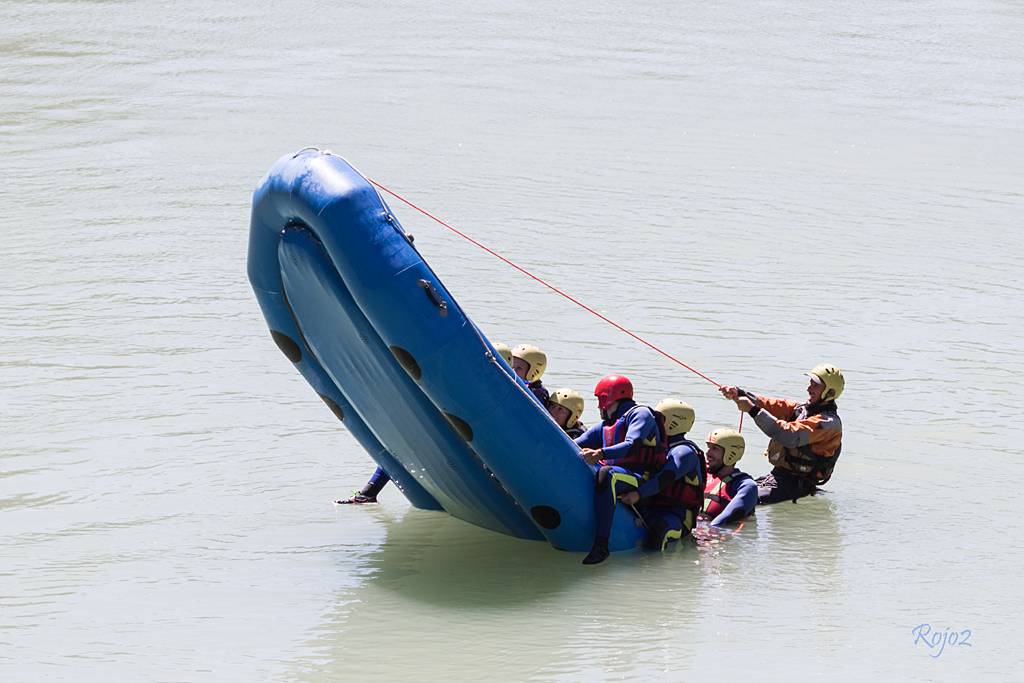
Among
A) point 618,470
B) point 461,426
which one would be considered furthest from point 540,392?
Answer: point 461,426

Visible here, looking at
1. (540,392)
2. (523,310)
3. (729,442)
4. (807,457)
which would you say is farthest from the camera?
(523,310)

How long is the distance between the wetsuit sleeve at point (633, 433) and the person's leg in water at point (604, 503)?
9 cm

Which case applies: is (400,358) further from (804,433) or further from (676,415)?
(804,433)

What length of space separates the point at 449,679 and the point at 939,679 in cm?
207

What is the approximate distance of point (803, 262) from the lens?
15.0 metres

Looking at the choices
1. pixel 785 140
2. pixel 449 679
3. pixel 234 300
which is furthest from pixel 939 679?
pixel 785 140

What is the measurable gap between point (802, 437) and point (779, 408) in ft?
0.86

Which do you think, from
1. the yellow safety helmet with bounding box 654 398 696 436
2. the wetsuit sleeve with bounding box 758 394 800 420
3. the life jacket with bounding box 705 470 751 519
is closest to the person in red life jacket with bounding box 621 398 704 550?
the yellow safety helmet with bounding box 654 398 696 436

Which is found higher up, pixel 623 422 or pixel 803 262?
pixel 623 422

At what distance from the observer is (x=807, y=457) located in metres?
8.91

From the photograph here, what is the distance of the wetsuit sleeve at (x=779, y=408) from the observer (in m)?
8.81

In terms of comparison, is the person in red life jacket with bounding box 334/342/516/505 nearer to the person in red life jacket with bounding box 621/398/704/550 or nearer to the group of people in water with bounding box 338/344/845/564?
the group of people in water with bounding box 338/344/845/564

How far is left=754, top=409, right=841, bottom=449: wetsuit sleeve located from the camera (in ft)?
28.3

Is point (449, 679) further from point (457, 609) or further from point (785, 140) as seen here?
point (785, 140)
